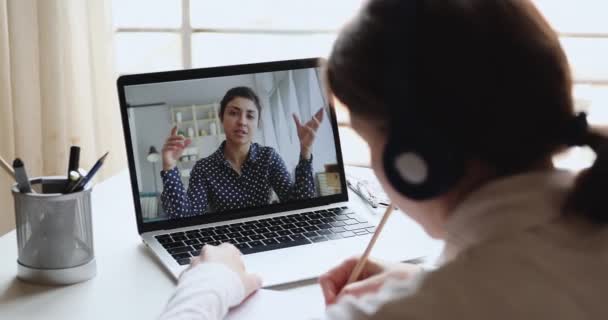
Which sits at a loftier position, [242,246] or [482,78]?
[482,78]

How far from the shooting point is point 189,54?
7.30 feet

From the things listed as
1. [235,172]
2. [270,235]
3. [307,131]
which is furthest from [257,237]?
[307,131]

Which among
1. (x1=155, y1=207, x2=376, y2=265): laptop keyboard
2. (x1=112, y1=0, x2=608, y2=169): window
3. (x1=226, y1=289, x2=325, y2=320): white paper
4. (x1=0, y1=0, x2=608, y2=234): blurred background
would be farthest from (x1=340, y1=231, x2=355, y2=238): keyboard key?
(x1=112, y1=0, x2=608, y2=169): window

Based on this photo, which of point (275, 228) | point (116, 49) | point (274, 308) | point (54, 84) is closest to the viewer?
point (274, 308)

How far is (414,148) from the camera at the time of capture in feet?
2.19

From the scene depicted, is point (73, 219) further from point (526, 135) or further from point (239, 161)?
point (526, 135)

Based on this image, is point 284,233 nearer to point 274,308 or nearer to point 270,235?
point 270,235

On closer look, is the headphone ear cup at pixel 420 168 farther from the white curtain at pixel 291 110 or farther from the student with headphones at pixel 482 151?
the white curtain at pixel 291 110

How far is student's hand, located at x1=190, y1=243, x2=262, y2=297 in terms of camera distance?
980mm

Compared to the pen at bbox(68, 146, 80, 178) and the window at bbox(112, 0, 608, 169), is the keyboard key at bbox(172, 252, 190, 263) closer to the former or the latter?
the pen at bbox(68, 146, 80, 178)

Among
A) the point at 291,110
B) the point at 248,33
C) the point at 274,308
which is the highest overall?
the point at 248,33

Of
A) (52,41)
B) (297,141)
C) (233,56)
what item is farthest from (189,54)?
(297,141)

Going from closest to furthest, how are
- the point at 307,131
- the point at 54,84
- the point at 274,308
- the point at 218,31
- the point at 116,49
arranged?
the point at 274,308 < the point at 307,131 < the point at 54,84 < the point at 116,49 < the point at 218,31

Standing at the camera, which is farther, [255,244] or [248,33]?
[248,33]
